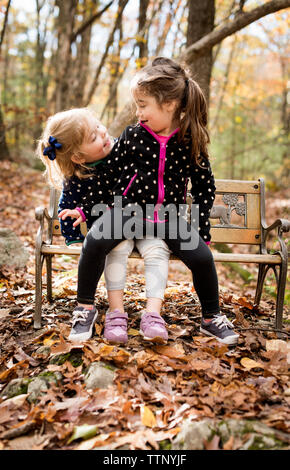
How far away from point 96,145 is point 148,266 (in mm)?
922

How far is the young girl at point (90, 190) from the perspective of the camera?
2.47m

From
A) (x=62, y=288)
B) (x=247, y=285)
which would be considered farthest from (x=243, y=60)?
(x=62, y=288)

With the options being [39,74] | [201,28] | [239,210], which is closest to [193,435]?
[239,210]

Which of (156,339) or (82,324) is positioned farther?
(82,324)

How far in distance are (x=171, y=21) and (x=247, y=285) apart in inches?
257

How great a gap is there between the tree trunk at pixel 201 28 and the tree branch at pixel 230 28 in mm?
310

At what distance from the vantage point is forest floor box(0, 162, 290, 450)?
5.55ft

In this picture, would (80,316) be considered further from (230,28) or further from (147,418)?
(230,28)

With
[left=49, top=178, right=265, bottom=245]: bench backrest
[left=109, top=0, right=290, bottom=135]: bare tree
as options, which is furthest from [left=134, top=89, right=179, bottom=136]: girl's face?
[left=109, top=0, right=290, bottom=135]: bare tree

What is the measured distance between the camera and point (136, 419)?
1768mm

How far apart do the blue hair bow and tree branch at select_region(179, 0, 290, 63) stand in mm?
3113

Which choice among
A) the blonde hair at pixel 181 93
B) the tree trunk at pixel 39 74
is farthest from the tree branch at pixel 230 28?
the tree trunk at pixel 39 74

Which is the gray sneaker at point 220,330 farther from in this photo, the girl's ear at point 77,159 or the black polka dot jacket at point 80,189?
the girl's ear at point 77,159

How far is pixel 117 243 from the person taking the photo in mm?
2529
